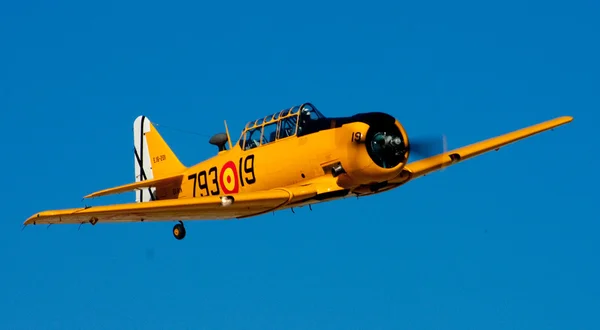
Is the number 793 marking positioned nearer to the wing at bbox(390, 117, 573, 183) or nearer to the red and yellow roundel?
the red and yellow roundel

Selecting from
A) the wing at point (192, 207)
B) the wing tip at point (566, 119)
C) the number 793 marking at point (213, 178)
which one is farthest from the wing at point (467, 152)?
the number 793 marking at point (213, 178)

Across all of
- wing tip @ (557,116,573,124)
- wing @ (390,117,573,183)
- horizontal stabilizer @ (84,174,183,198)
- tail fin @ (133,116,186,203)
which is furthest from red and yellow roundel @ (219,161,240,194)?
wing tip @ (557,116,573,124)

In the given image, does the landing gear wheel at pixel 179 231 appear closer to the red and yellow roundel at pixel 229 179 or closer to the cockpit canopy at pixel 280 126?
the red and yellow roundel at pixel 229 179

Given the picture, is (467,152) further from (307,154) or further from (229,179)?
(229,179)

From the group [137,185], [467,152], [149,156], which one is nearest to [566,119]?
[467,152]

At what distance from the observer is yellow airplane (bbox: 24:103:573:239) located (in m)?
21.3

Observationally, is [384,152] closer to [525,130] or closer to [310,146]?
[310,146]

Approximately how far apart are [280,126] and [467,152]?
18.3ft

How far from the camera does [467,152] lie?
83.0 ft

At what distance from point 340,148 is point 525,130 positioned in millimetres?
7774

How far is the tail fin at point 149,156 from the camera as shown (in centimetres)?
2919

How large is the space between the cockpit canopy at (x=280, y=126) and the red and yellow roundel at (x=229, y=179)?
0.73 meters

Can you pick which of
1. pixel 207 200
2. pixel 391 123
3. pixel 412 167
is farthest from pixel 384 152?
pixel 207 200

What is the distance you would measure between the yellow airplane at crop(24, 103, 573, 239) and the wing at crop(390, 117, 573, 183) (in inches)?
1.2
